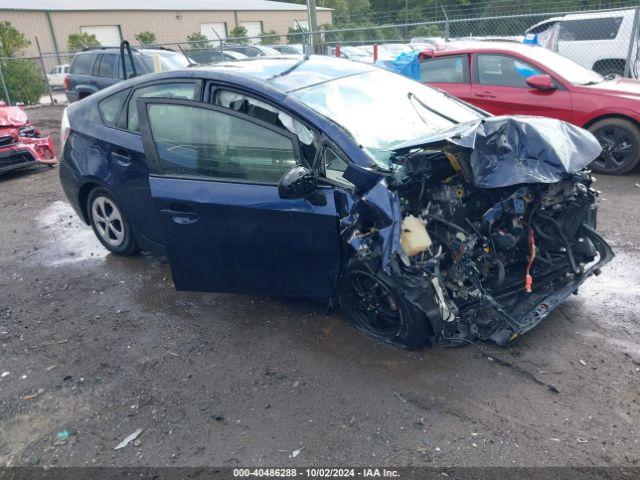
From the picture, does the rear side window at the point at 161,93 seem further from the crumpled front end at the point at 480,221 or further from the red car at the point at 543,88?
the red car at the point at 543,88

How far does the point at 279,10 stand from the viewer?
142 feet

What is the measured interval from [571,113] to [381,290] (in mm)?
5030

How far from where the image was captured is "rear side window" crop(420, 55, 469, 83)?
308 inches

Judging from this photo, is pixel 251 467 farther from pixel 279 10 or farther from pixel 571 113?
pixel 279 10

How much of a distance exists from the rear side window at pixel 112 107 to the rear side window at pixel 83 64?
957cm

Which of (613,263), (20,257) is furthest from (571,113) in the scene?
(20,257)

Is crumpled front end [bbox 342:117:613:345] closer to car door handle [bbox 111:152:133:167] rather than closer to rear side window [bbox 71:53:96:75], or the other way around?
car door handle [bbox 111:152:133:167]

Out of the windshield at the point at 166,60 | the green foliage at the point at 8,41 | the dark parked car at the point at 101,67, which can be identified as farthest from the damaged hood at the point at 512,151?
the green foliage at the point at 8,41

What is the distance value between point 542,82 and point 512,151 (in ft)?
14.5

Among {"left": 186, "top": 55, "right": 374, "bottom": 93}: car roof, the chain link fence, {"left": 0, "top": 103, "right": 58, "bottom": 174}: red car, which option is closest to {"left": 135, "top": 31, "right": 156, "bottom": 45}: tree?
the chain link fence

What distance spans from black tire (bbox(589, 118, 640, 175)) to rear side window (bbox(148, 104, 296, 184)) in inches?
196

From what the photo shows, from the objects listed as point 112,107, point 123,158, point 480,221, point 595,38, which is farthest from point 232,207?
point 595,38

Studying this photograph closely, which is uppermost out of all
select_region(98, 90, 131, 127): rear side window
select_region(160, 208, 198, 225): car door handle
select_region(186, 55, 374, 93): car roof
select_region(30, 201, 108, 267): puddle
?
select_region(186, 55, 374, 93): car roof

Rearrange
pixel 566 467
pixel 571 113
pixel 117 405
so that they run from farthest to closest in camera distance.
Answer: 1. pixel 571 113
2. pixel 117 405
3. pixel 566 467
